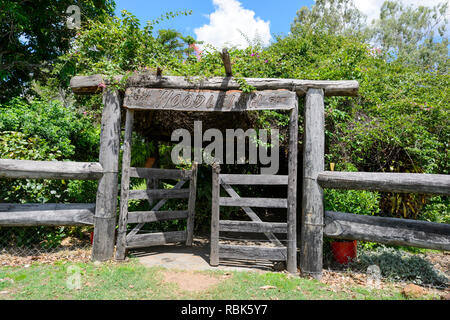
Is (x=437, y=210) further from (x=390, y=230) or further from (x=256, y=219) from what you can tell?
(x=256, y=219)

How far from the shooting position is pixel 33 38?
10.7m

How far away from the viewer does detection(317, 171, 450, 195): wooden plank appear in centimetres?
356

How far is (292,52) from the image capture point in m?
10.2

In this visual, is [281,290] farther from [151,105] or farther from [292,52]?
[292,52]

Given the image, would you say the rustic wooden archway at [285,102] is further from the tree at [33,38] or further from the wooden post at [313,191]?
the tree at [33,38]

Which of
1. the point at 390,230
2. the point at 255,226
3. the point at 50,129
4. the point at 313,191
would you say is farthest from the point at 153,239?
the point at 390,230

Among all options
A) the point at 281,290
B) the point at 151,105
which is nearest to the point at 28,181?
the point at 151,105

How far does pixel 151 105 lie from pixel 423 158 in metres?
5.79

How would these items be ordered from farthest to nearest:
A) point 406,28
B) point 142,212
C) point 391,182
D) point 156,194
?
1. point 406,28
2. point 156,194
3. point 142,212
4. point 391,182

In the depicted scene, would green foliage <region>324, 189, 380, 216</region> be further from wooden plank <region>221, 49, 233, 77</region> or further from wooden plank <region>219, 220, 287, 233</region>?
wooden plank <region>221, 49, 233, 77</region>

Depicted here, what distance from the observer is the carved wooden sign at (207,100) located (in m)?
4.25

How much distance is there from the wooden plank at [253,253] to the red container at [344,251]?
1.06 metres
